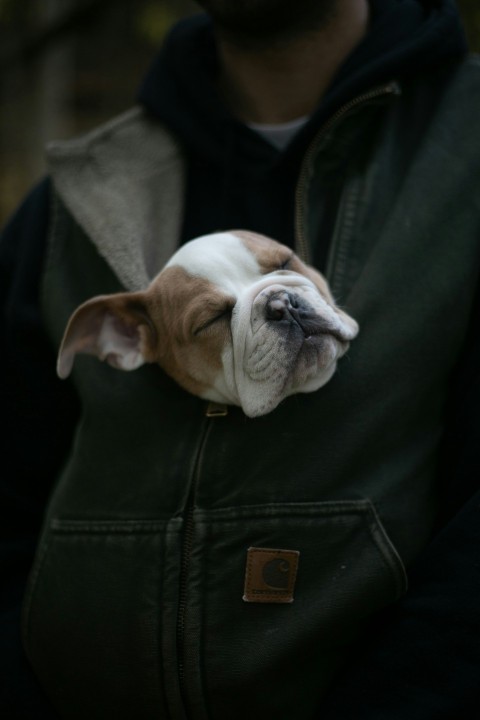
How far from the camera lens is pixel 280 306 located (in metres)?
1.65

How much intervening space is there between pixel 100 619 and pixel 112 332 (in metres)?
0.66

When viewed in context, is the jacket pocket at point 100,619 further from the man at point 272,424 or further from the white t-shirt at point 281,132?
the white t-shirt at point 281,132

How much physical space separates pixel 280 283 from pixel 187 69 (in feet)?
2.94

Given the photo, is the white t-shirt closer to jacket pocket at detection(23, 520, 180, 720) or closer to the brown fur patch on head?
the brown fur patch on head

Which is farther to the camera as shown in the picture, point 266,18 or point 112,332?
point 266,18

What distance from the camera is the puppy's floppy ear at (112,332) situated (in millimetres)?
1843

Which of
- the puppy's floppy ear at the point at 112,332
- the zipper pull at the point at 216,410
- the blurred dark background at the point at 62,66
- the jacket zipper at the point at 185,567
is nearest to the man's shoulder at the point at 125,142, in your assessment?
the puppy's floppy ear at the point at 112,332

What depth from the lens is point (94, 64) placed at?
20.7 ft

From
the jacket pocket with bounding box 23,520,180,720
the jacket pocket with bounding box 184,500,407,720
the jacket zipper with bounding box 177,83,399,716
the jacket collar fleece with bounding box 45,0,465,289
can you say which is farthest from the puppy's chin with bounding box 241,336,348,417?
the jacket collar fleece with bounding box 45,0,465,289

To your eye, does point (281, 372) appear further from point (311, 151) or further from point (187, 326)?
point (311, 151)

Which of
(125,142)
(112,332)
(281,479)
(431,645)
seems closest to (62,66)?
(125,142)

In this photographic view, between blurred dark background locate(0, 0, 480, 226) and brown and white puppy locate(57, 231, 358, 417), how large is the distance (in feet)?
11.7

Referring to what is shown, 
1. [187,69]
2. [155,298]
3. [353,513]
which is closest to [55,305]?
[155,298]

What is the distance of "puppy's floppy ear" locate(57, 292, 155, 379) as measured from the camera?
1.84 m
